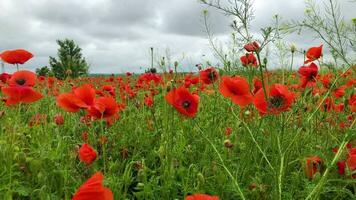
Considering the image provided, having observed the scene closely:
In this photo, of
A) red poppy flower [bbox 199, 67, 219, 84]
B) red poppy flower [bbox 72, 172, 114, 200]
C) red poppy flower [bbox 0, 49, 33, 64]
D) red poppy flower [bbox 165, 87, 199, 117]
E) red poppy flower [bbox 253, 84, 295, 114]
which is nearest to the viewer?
red poppy flower [bbox 72, 172, 114, 200]

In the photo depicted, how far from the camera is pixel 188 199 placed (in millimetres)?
1094

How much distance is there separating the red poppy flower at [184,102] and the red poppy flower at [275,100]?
0.35 m

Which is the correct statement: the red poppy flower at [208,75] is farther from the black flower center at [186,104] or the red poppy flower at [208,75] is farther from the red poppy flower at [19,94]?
the red poppy flower at [19,94]

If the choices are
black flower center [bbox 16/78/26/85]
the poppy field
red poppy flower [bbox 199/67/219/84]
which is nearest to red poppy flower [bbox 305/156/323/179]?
the poppy field

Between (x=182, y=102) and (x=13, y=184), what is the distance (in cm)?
90

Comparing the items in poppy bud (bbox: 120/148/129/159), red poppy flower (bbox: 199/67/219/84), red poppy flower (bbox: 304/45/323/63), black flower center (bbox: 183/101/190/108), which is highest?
red poppy flower (bbox: 304/45/323/63)

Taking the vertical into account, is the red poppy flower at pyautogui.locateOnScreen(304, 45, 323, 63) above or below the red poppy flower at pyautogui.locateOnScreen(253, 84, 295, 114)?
above

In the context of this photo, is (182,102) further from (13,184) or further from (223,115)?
(223,115)

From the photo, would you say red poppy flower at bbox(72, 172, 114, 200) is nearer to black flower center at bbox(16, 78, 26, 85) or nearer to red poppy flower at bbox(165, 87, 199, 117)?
red poppy flower at bbox(165, 87, 199, 117)

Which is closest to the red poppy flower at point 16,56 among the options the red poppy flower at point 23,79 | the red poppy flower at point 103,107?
the red poppy flower at point 23,79

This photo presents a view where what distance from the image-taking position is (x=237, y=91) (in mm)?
2076

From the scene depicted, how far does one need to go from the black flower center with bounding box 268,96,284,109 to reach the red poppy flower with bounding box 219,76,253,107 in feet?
0.35

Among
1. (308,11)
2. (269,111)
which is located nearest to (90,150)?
(269,111)

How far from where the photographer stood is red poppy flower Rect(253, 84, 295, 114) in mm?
1916
